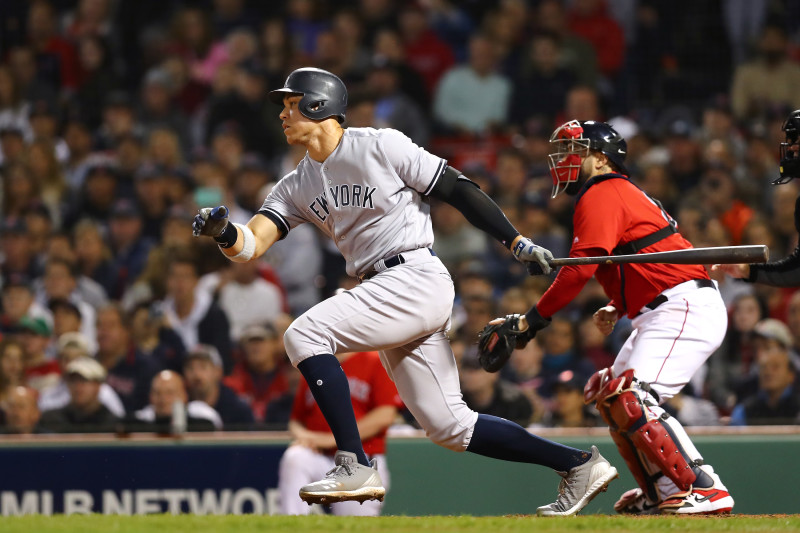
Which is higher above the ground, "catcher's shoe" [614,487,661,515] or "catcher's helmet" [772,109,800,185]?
"catcher's helmet" [772,109,800,185]

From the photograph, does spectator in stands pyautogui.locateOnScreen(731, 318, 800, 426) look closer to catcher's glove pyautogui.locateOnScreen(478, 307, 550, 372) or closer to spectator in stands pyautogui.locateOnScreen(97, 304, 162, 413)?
catcher's glove pyautogui.locateOnScreen(478, 307, 550, 372)

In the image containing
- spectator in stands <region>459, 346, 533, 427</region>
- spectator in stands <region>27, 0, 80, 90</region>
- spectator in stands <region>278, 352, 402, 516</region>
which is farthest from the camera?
spectator in stands <region>27, 0, 80, 90</region>

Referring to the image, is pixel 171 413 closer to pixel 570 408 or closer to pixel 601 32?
pixel 570 408

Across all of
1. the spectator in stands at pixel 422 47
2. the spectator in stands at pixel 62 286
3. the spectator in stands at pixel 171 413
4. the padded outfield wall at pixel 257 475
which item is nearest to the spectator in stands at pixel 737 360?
the padded outfield wall at pixel 257 475

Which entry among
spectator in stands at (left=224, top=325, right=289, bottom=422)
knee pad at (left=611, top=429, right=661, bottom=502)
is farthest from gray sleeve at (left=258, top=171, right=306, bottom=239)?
spectator in stands at (left=224, top=325, right=289, bottom=422)

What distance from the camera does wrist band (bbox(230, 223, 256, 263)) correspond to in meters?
4.58

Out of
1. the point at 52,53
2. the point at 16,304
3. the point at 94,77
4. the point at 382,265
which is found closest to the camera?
the point at 382,265

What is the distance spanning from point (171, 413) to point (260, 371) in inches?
27.6

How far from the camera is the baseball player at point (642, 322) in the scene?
457cm

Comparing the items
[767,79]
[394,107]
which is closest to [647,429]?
[767,79]

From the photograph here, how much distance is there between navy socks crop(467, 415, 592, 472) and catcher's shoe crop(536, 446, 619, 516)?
0.03 m

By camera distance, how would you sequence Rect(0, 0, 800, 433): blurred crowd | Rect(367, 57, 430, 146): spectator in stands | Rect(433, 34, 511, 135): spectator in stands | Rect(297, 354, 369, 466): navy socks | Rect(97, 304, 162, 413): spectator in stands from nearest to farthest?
Rect(297, 354, 369, 466): navy socks < Rect(0, 0, 800, 433): blurred crowd < Rect(97, 304, 162, 413): spectator in stands < Rect(367, 57, 430, 146): spectator in stands < Rect(433, 34, 511, 135): spectator in stands

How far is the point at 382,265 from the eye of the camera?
455 centimetres

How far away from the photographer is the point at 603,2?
1015cm
